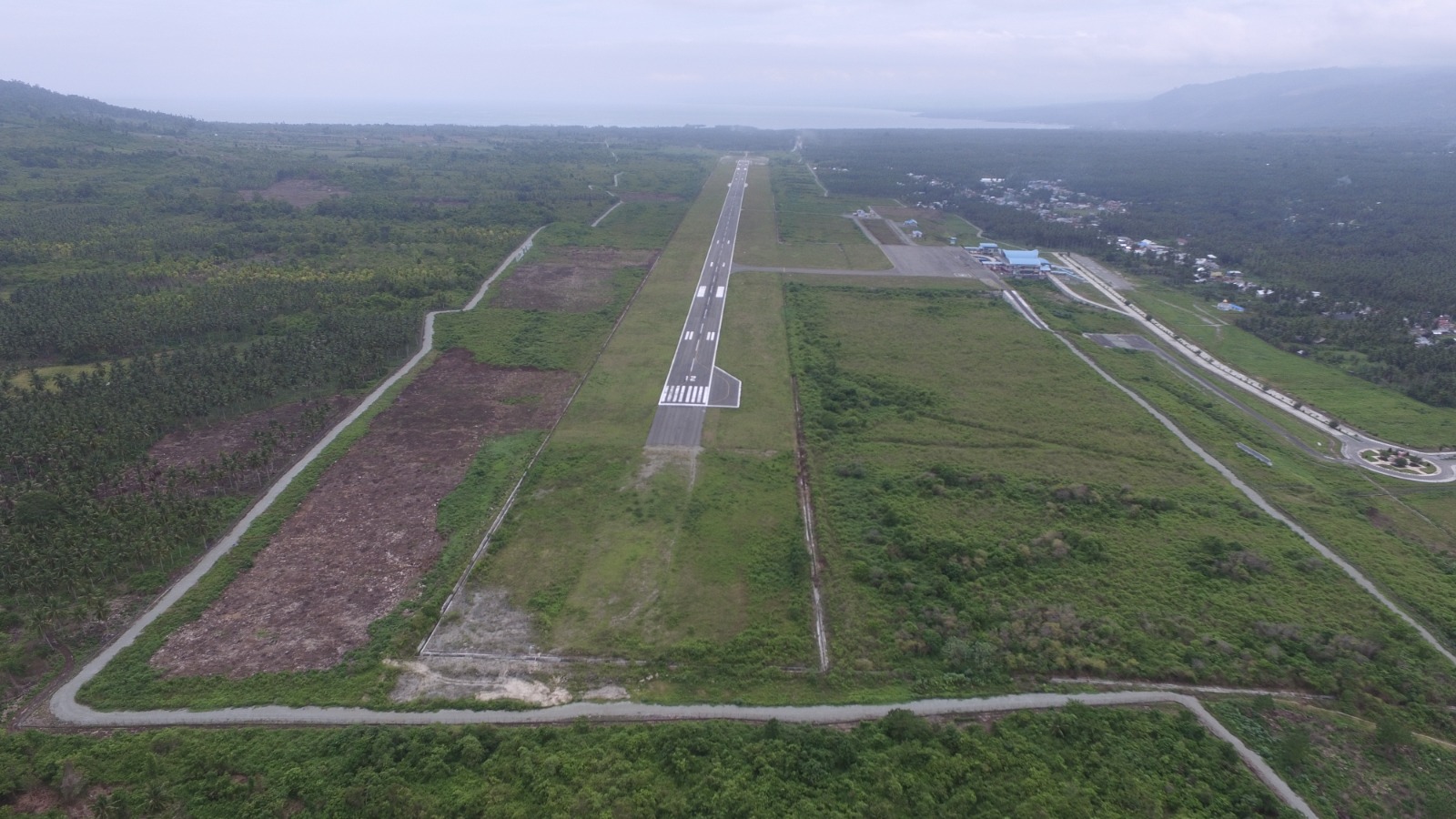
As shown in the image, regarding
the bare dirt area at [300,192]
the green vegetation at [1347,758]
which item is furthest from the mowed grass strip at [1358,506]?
the bare dirt area at [300,192]

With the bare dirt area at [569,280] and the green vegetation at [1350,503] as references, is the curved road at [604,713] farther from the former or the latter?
the bare dirt area at [569,280]

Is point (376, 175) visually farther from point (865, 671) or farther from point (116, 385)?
point (865, 671)

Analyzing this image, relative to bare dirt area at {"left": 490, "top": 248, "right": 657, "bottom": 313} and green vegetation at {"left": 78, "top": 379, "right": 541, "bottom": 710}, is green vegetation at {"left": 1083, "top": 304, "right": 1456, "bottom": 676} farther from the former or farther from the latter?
bare dirt area at {"left": 490, "top": 248, "right": 657, "bottom": 313}

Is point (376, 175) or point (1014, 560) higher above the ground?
point (376, 175)

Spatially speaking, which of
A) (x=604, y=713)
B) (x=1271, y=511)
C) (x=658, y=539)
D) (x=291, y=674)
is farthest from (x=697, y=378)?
(x=1271, y=511)

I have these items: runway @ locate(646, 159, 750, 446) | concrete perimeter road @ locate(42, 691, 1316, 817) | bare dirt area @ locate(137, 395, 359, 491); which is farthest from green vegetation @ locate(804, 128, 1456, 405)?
bare dirt area @ locate(137, 395, 359, 491)

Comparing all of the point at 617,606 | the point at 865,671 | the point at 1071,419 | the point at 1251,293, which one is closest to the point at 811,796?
the point at 865,671
